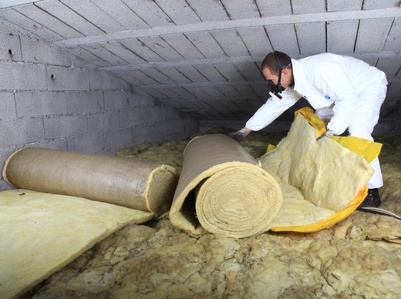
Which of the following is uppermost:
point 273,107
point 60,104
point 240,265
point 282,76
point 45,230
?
point 282,76

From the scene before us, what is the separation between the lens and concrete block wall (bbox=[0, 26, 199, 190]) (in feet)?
8.29

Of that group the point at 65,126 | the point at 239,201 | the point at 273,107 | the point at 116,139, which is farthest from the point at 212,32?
the point at 116,139

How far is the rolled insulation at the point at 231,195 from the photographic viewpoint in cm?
168

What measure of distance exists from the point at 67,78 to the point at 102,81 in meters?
0.50

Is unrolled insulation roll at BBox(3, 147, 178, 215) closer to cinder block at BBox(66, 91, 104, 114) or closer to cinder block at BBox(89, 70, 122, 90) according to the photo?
cinder block at BBox(66, 91, 104, 114)

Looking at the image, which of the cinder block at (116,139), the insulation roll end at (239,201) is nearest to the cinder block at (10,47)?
the cinder block at (116,139)

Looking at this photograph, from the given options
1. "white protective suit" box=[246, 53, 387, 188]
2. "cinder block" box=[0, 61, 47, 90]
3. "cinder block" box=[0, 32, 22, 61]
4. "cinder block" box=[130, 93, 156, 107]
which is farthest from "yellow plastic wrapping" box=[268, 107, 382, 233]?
"cinder block" box=[130, 93, 156, 107]

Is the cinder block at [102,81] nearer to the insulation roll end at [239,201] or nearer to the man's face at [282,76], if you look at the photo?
the man's face at [282,76]

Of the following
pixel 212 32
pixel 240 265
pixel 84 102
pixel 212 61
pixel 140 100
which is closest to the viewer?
pixel 240 265

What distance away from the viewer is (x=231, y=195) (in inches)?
68.2

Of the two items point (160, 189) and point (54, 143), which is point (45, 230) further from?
point (54, 143)

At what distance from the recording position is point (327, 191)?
1.85 meters

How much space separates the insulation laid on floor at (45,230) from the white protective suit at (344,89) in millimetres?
1507

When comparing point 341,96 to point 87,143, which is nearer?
point 341,96
